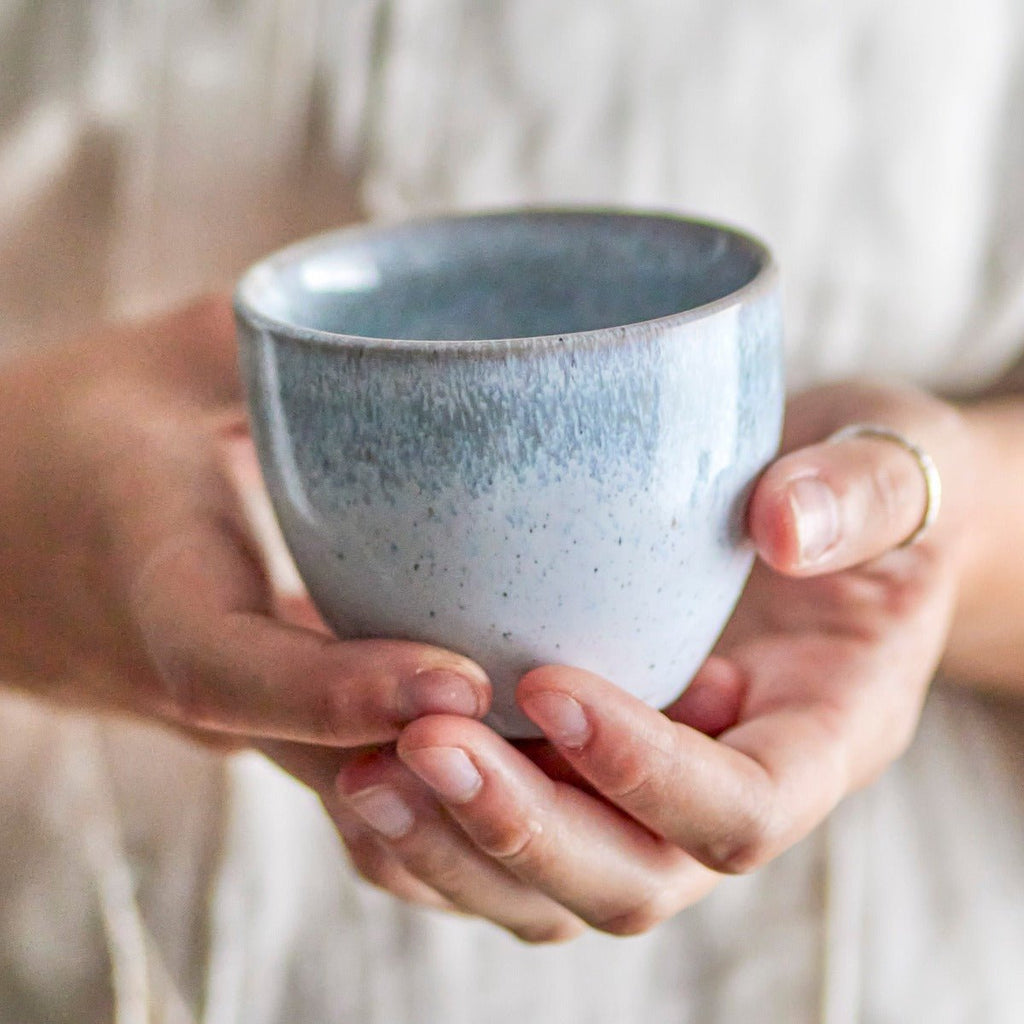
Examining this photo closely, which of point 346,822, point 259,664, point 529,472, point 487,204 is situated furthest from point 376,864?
point 487,204

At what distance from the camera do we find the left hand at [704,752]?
40 centimetres

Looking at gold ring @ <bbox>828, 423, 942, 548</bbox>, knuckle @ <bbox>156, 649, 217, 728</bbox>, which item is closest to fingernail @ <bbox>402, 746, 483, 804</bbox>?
knuckle @ <bbox>156, 649, 217, 728</bbox>

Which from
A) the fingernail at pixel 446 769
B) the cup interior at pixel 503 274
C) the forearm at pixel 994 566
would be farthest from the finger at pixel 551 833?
the forearm at pixel 994 566

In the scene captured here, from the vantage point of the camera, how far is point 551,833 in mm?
425

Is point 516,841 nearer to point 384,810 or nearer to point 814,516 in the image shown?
point 384,810

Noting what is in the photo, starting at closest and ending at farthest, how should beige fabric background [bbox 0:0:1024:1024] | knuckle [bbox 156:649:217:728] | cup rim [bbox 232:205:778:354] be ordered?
cup rim [bbox 232:205:778:354] < knuckle [bbox 156:649:217:728] < beige fabric background [bbox 0:0:1024:1024]

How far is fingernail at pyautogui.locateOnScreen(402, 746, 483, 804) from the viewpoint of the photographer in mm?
380

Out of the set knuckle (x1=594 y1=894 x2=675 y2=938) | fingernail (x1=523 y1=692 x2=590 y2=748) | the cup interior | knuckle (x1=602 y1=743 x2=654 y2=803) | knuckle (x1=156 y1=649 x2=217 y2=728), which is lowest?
knuckle (x1=594 y1=894 x2=675 y2=938)

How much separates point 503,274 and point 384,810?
10.9 inches

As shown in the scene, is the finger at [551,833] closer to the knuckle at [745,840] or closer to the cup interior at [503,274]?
the knuckle at [745,840]

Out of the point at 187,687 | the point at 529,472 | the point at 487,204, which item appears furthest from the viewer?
the point at 487,204

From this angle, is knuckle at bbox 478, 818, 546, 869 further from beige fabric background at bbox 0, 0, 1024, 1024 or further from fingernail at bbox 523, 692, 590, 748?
beige fabric background at bbox 0, 0, 1024, 1024

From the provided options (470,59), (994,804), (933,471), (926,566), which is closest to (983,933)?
(994,804)

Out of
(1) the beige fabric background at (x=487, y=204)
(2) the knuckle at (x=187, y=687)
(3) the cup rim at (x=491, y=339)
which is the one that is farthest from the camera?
(1) the beige fabric background at (x=487, y=204)
